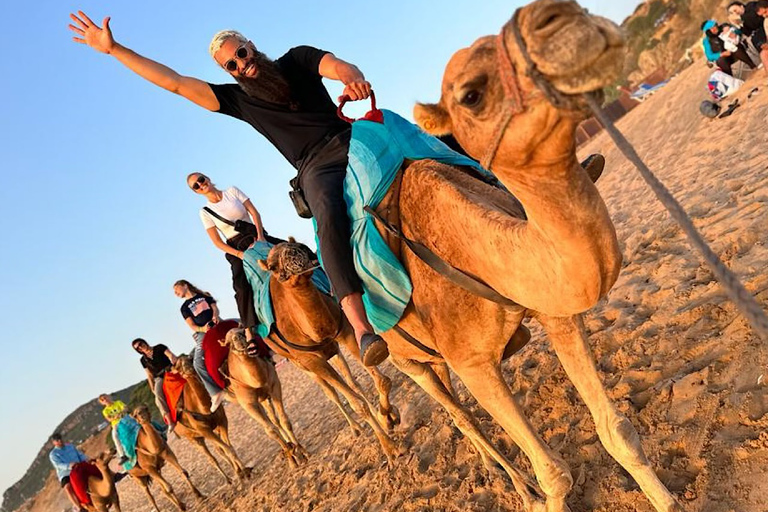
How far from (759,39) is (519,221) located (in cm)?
1037

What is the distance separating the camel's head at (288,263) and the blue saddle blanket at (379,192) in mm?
2020

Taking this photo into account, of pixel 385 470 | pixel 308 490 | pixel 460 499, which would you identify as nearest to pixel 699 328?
pixel 460 499

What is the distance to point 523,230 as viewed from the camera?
77.5 inches

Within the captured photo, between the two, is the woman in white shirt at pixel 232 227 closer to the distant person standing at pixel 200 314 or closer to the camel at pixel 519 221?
the distant person standing at pixel 200 314

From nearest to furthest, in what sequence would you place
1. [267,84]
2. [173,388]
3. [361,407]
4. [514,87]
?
[514,87]
[267,84]
[361,407]
[173,388]

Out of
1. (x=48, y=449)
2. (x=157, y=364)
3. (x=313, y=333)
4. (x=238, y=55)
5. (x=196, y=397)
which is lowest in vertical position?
(x=313, y=333)

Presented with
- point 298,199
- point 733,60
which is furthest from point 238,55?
point 733,60

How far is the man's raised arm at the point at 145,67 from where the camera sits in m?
3.55

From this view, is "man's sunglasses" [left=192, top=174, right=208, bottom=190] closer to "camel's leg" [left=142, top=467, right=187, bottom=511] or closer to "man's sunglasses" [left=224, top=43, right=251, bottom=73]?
"man's sunglasses" [left=224, top=43, right=251, bottom=73]

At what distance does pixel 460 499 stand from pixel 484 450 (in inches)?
13.9

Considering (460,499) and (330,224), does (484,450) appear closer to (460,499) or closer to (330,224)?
(460,499)

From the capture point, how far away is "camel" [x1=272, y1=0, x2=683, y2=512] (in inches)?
56.4

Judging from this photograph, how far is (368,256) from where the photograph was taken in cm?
296

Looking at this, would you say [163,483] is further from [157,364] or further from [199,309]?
[199,309]
